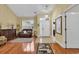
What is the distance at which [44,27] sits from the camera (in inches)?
513

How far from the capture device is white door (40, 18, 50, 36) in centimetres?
1287

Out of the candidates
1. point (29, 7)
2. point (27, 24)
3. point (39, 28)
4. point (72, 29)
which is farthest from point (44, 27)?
point (72, 29)

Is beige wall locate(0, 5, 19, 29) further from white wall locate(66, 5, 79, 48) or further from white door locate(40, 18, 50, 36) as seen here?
white wall locate(66, 5, 79, 48)

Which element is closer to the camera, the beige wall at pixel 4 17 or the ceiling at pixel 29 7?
the beige wall at pixel 4 17

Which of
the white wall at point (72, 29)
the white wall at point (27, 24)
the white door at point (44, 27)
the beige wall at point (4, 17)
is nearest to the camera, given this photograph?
the white wall at point (72, 29)

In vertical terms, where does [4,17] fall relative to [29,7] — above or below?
below

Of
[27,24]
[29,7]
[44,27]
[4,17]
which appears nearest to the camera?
[4,17]

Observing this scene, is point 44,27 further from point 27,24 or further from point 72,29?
point 72,29

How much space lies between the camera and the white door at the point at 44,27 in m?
12.9

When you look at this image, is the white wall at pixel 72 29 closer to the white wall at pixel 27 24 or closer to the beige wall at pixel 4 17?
the beige wall at pixel 4 17

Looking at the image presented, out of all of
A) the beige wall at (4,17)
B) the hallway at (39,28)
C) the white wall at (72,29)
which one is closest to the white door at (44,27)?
the hallway at (39,28)

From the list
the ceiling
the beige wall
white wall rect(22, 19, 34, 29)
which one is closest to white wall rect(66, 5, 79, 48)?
the ceiling

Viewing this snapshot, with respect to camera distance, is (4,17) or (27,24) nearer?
(4,17)
